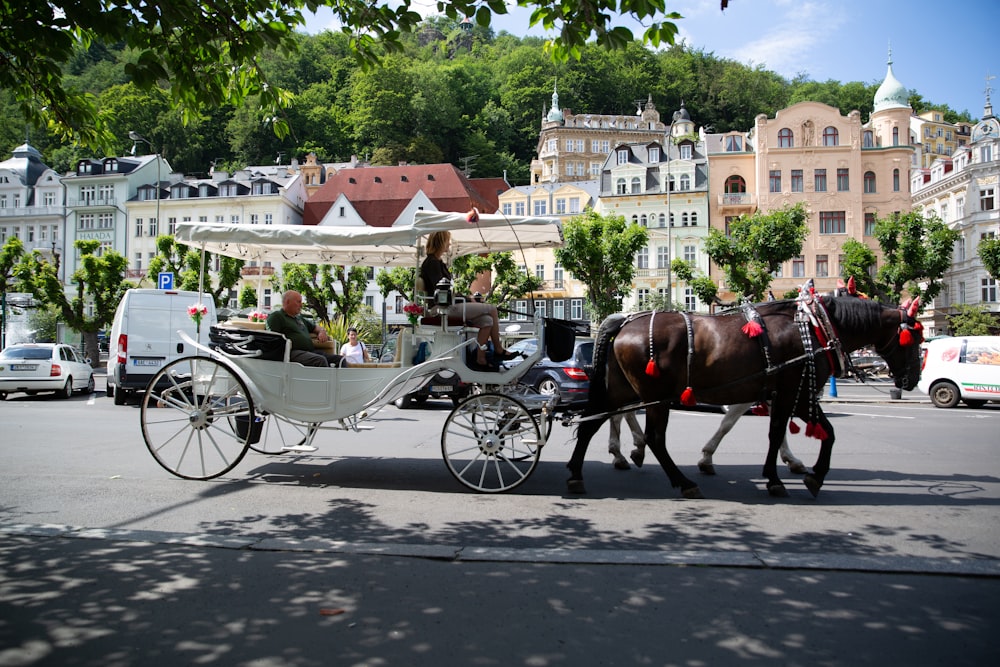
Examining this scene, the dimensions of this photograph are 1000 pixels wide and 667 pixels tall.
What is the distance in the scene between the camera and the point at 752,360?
7.21 metres

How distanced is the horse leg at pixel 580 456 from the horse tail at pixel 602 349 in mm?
348

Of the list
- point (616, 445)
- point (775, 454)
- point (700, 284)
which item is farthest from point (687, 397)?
point (700, 284)

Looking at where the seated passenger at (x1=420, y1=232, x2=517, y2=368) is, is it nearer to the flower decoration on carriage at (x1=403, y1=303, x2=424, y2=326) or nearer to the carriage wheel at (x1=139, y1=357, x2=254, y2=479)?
the flower decoration on carriage at (x1=403, y1=303, x2=424, y2=326)

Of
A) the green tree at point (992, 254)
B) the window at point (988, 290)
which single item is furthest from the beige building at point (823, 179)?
the green tree at point (992, 254)

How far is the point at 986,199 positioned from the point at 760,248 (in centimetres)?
2272

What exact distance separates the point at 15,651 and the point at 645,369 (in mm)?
5441

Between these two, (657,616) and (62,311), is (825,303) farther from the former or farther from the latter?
(62,311)

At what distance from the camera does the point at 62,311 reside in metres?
40.3

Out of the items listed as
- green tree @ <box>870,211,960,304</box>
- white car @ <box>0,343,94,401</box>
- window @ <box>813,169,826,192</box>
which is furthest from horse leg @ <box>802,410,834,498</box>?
window @ <box>813,169,826,192</box>

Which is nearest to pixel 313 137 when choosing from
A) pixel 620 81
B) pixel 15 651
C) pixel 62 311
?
pixel 620 81

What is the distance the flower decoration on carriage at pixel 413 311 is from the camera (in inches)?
296

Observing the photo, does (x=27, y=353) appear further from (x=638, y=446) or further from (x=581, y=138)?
(x=581, y=138)

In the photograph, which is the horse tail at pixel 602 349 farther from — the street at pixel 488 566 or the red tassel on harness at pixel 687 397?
the street at pixel 488 566

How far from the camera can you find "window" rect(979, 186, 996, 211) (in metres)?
51.0
